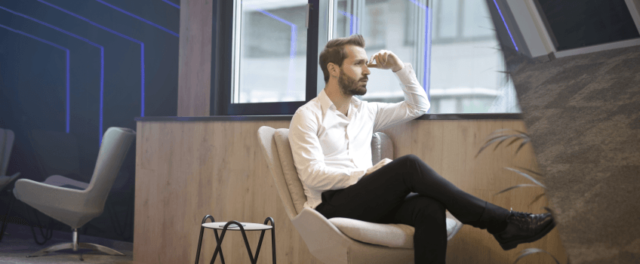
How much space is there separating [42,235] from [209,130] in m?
2.09

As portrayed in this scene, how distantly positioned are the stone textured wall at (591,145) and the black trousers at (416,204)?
3.86ft

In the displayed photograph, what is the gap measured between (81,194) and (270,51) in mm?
1489

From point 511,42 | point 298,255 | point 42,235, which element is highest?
point 511,42

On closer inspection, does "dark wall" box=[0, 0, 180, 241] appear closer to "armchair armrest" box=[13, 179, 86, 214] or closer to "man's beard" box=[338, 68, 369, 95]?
"armchair armrest" box=[13, 179, 86, 214]

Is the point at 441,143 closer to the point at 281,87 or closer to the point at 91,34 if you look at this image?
the point at 281,87

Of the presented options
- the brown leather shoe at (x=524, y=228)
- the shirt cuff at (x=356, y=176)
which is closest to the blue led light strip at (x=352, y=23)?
the shirt cuff at (x=356, y=176)

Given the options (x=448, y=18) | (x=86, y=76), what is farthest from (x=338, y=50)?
Result: (x=86, y=76)

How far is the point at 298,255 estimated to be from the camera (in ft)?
8.48

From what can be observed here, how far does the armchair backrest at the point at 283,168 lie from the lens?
6.44 ft

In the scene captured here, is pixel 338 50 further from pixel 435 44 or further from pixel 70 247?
pixel 70 247

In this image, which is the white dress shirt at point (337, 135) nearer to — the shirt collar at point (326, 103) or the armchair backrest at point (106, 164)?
the shirt collar at point (326, 103)

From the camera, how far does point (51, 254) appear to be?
3.37 meters

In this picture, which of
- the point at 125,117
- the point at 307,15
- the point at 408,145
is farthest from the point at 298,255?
the point at 125,117

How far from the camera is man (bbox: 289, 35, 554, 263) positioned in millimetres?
1604
